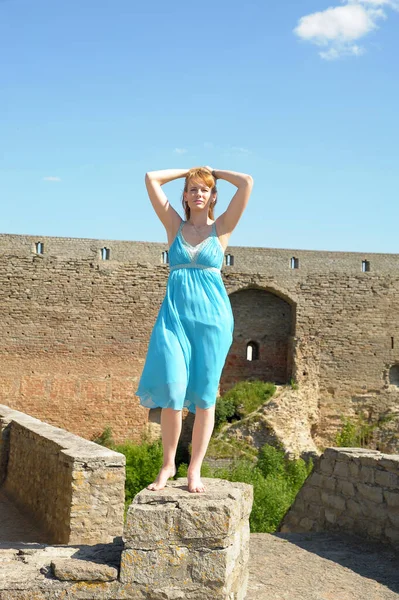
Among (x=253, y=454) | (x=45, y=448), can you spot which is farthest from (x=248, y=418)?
(x=45, y=448)

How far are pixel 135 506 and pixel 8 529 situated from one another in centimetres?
315

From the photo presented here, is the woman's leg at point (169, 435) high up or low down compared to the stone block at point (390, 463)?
up

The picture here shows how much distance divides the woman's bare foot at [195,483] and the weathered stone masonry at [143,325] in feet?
45.0

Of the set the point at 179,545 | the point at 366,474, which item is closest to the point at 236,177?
the point at 179,545

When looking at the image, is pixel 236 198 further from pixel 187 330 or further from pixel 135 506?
pixel 135 506

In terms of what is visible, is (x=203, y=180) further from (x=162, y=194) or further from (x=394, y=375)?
(x=394, y=375)

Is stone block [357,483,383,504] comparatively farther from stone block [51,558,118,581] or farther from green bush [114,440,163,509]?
green bush [114,440,163,509]

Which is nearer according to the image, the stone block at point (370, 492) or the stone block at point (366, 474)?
the stone block at point (370, 492)

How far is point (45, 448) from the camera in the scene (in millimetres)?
6262

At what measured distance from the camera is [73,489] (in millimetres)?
5227

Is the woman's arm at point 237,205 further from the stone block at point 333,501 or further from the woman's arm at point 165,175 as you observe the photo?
the stone block at point 333,501

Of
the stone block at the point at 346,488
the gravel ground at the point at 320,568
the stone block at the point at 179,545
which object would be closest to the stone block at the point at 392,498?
the gravel ground at the point at 320,568

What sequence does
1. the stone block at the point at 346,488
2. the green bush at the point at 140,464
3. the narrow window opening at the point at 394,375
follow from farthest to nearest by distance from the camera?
the narrow window opening at the point at 394,375 → the green bush at the point at 140,464 → the stone block at the point at 346,488

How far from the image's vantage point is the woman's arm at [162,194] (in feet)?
13.1
